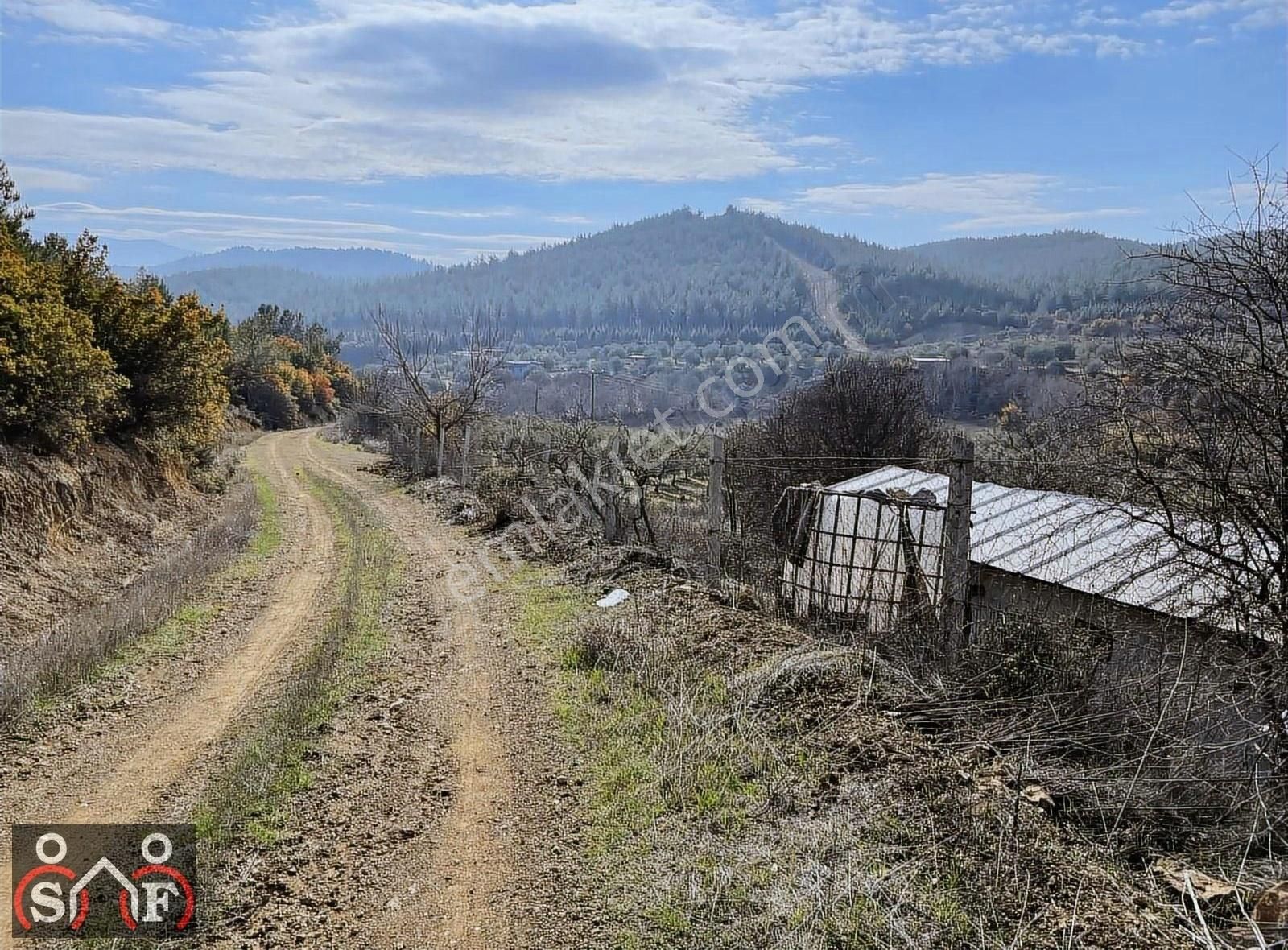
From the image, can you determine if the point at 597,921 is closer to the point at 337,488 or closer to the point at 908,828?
the point at 908,828

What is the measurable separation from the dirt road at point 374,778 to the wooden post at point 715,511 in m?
2.76

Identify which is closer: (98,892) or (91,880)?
(98,892)

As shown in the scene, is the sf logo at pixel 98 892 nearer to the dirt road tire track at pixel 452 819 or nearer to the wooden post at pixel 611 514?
the dirt road tire track at pixel 452 819

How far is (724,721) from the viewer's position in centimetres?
662

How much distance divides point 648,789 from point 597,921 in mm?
1408

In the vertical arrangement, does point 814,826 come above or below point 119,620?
above

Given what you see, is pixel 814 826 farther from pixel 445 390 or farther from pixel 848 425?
pixel 848 425

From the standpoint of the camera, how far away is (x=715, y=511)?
37.4 feet

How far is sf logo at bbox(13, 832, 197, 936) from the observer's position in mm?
4406

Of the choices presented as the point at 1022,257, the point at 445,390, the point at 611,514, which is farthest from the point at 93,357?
the point at 1022,257

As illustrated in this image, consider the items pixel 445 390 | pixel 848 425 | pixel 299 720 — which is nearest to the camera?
pixel 299 720

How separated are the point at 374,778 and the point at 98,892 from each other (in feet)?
5.92

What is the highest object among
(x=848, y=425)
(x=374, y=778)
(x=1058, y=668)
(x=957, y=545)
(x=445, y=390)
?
(x=445, y=390)

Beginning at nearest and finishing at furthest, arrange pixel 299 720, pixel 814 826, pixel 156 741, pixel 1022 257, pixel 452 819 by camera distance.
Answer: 1. pixel 814 826
2. pixel 452 819
3. pixel 156 741
4. pixel 299 720
5. pixel 1022 257
